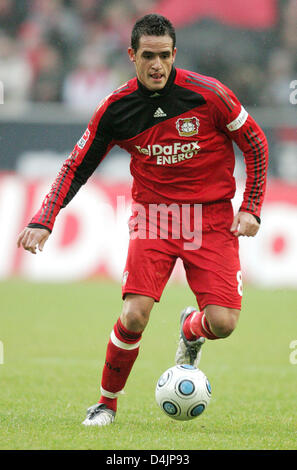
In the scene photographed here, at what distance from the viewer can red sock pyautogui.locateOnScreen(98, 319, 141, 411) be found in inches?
197

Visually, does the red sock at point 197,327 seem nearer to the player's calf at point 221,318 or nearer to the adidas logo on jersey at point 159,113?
the player's calf at point 221,318

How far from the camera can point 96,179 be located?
12.2 m

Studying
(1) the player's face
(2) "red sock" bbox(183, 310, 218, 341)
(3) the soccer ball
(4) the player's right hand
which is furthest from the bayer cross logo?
(3) the soccer ball

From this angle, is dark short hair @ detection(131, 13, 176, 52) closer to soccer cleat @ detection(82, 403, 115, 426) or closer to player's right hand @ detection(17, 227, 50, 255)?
player's right hand @ detection(17, 227, 50, 255)

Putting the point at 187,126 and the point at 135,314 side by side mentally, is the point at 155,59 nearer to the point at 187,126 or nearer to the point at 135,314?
the point at 187,126

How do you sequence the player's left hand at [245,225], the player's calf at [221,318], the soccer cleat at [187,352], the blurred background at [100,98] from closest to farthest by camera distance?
the player's left hand at [245,225] → the player's calf at [221,318] → the soccer cleat at [187,352] → the blurred background at [100,98]

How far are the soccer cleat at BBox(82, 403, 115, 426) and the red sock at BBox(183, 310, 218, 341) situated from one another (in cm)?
82

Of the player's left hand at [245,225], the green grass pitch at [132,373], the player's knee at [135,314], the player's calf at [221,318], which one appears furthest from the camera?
the player's calf at [221,318]

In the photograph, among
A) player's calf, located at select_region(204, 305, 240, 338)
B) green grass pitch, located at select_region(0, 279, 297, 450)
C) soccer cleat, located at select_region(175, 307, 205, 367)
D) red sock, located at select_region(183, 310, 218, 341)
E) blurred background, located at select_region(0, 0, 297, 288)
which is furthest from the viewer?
blurred background, located at select_region(0, 0, 297, 288)

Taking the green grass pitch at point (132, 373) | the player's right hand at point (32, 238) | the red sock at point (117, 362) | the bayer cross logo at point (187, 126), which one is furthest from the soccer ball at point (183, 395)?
the bayer cross logo at point (187, 126)

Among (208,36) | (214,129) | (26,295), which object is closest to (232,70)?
(208,36)

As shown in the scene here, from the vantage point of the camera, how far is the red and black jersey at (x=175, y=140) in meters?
5.01

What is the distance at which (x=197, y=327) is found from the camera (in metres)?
5.48

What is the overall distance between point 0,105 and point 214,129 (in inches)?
334
